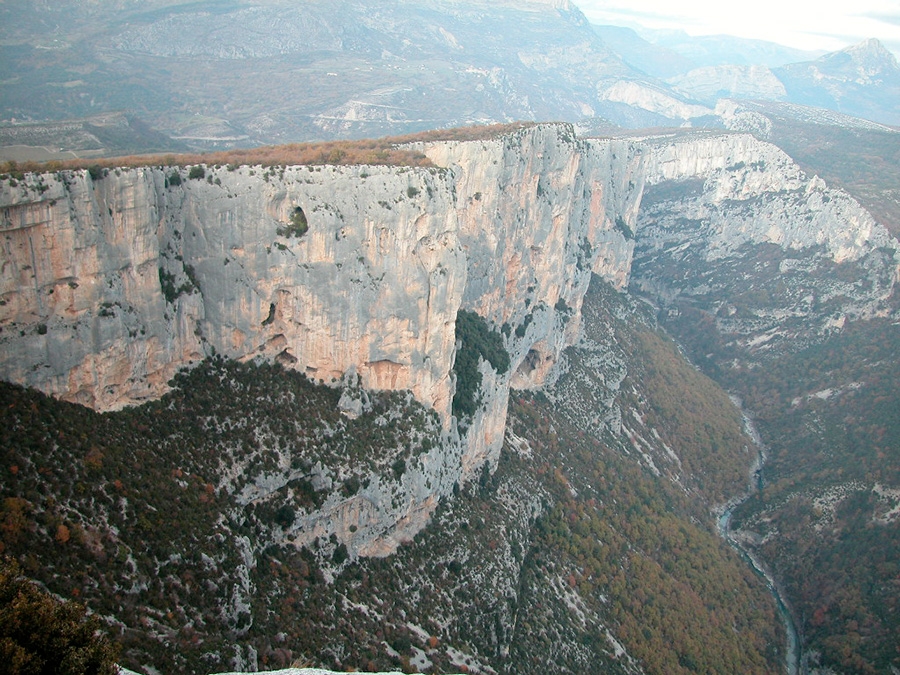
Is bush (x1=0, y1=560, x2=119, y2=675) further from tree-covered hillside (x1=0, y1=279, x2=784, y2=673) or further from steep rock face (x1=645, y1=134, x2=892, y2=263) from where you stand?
steep rock face (x1=645, y1=134, x2=892, y2=263)

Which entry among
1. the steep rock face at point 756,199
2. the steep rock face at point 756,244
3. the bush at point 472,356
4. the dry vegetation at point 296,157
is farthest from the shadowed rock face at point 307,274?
the steep rock face at point 756,199

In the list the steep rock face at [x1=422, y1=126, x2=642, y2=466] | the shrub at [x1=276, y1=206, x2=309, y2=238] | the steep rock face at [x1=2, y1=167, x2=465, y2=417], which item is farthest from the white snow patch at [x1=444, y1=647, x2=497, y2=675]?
the shrub at [x1=276, y1=206, x2=309, y2=238]

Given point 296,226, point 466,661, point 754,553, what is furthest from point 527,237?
point 754,553

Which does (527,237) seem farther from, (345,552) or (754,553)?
(754,553)

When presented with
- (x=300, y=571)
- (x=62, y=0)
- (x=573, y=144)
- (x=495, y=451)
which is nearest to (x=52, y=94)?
(x=62, y=0)

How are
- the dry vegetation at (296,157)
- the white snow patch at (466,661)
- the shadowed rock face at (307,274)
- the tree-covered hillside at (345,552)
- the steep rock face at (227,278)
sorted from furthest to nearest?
the white snow patch at (466,661)
the dry vegetation at (296,157)
the shadowed rock face at (307,274)
the steep rock face at (227,278)
the tree-covered hillside at (345,552)

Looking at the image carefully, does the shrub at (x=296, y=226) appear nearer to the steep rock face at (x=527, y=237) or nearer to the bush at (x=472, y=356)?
the bush at (x=472, y=356)
